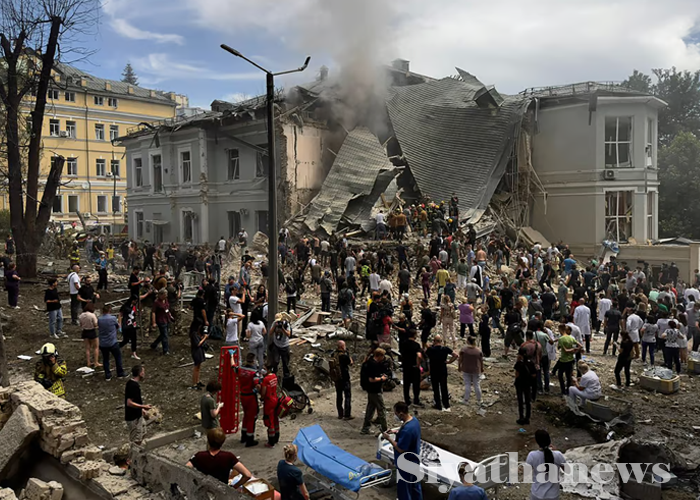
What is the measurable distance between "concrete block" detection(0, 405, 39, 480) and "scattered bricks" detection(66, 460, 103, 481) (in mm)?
909

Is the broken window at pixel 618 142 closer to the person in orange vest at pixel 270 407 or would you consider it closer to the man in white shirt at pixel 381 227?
the man in white shirt at pixel 381 227

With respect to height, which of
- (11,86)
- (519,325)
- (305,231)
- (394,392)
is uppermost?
(11,86)

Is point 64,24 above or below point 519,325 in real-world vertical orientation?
above

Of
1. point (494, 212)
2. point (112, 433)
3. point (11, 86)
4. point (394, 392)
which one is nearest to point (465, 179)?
point (494, 212)

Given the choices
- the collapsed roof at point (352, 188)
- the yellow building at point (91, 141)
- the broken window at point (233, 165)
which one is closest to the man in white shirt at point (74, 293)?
the collapsed roof at point (352, 188)

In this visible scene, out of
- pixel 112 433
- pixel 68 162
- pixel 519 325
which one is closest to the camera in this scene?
pixel 112 433

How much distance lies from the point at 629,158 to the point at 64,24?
26.3 metres

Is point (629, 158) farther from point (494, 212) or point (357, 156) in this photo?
point (357, 156)

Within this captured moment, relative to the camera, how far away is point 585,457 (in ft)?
24.8

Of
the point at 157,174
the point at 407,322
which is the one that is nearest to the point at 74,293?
the point at 407,322

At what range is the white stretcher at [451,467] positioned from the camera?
22.3 ft

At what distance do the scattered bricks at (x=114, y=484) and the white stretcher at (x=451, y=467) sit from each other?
10.8 ft

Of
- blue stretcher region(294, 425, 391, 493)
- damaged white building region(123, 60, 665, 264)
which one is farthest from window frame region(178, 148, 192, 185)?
blue stretcher region(294, 425, 391, 493)

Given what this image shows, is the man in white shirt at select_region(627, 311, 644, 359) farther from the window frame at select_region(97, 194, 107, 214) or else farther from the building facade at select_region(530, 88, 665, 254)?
the window frame at select_region(97, 194, 107, 214)
